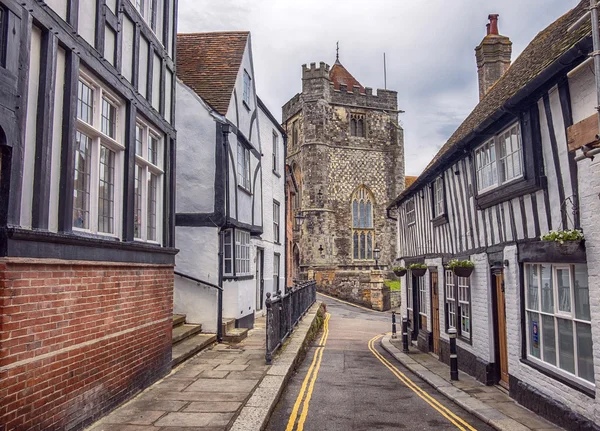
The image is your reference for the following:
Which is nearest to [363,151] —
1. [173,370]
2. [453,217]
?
[453,217]

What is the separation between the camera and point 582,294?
641 centimetres

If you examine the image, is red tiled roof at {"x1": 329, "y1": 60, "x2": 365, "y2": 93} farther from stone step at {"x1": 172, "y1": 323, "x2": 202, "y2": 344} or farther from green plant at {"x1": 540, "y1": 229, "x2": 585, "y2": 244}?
green plant at {"x1": 540, "y1": 229, "x2": 585, "y2": 244}

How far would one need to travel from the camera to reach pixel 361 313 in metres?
30.8

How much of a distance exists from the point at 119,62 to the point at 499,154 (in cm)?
644

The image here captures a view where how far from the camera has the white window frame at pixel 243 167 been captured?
46.2 ft

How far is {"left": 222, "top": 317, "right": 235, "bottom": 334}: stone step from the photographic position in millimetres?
12492

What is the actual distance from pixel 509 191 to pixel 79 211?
652 cm

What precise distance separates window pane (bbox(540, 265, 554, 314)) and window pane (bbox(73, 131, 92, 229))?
20.5ft

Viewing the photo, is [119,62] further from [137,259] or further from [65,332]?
[65,332]

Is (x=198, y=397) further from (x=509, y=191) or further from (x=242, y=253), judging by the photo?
(x=242, y=253)

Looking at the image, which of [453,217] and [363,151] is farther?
[363,151]

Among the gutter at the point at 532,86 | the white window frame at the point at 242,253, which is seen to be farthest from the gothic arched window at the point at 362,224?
the gutter at the point at 532,86

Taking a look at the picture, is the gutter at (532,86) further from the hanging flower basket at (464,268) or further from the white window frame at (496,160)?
the hanging flower basket at (464,268)

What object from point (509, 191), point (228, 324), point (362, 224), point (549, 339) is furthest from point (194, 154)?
point (362, 224)
